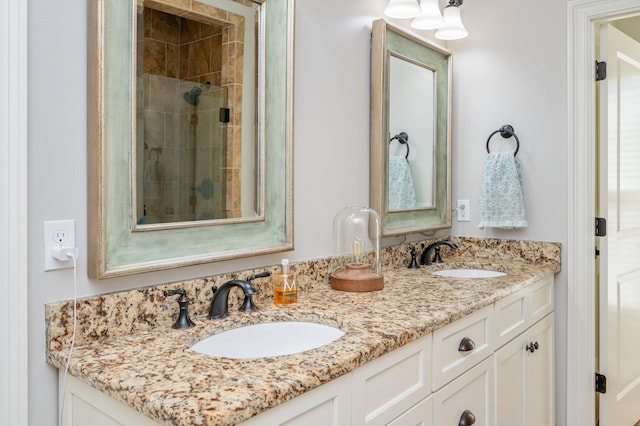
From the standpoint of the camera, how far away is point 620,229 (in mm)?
2516

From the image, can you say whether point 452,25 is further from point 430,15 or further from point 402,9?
point 402,9

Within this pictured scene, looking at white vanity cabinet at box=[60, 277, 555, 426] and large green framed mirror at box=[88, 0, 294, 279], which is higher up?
large green framed mirror at box=[88, 0, 294, 279]

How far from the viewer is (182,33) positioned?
4.59ft

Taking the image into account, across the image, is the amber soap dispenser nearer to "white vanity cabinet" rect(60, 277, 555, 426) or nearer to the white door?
"white vanity cabinet" rect(60, 277, 555, 426)

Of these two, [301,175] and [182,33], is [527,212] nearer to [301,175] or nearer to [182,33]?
[301,175]

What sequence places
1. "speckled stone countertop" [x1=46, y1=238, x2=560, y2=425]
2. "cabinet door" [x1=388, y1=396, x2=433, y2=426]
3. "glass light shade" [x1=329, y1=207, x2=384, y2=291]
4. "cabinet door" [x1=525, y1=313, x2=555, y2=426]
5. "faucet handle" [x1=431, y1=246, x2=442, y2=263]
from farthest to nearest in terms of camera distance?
1. "faucet handle" [x1=431, y1=246, x2=442, y2=263]
2. "cabinet door" [x1=525, y1=313, x2=555, y2=426]
3. "glass light shade" [x1=329, y1=207, x2=384, y2=291]
4. "cabinet door" [x1=388, y1=396, x2=433, y2=426]
5. "speckled stone countertop" [x1=46, y1=238, x2=560, y2=425]

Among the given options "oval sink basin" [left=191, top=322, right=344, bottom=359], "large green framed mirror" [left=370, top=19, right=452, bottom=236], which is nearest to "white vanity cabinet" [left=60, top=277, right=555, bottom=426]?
"oval sink basin" [left=191, top=322, right=344, bottom=359]

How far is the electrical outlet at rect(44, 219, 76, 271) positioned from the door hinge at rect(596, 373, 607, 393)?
2368mm

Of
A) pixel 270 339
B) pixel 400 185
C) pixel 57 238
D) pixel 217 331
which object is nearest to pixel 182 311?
pixel 217 331

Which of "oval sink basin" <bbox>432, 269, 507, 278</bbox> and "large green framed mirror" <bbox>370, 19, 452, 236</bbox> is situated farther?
"oval sink basin" <bbox>432, 269, 507, 278</bbox>

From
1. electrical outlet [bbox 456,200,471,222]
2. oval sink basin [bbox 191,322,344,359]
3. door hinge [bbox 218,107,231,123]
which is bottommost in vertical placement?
oval sink basin [bbox 191,322,344,359]

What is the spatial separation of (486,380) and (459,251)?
102 cm

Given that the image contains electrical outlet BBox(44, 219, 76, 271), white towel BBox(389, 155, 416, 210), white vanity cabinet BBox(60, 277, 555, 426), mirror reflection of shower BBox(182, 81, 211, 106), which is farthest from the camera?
white towel BBox(389, 155, 416, 210)

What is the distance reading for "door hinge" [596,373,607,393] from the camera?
2395 mm
